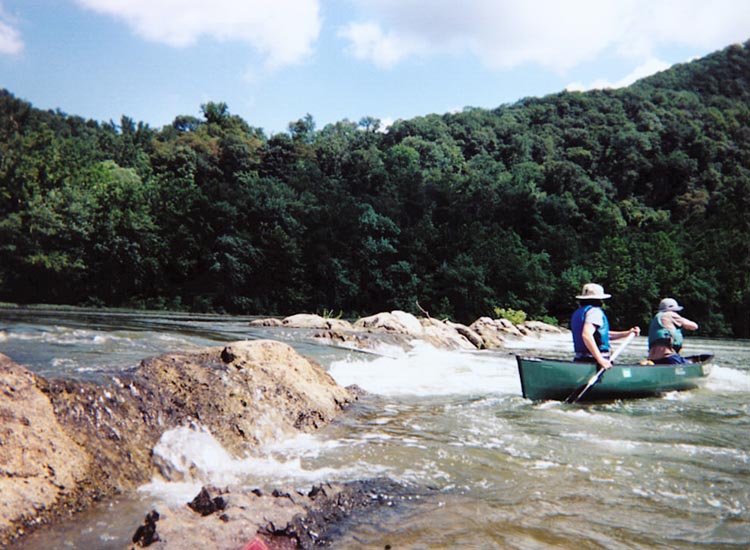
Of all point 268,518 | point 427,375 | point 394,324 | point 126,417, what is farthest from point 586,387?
point 394,324

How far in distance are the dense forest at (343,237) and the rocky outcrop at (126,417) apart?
32.0 meters

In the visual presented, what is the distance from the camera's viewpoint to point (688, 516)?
12.2 feet

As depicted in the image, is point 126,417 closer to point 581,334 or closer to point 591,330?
point 591,330

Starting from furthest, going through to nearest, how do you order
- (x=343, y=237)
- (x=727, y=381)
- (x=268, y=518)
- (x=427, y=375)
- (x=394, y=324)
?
(x=343, y=237)
(x=394, y=324)
(x=727, y=381)
(x=427, y=375)
(x=268, y=518)

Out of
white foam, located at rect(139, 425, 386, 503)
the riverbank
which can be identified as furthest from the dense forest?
white foam, located at rect(139, 425, 386, 503)

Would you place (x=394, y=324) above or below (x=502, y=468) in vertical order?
above

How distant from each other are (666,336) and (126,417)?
8.82 m

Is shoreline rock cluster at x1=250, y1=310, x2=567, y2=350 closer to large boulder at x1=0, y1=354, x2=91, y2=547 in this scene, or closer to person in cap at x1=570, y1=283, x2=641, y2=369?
person in cap at x1=570, y1=283, x2=641, y2=369

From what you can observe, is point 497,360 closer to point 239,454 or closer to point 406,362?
point 406,362

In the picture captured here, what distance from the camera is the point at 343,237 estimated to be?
41156 millimetres

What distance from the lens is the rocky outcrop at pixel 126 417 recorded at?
3.48 m

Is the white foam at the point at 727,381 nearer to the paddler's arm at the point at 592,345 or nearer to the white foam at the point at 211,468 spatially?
the paddler's arm at the point at 592,345

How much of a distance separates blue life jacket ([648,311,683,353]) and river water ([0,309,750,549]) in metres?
1.39

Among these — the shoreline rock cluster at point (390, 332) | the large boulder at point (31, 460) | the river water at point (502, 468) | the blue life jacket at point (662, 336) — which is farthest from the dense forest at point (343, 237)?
the large boulder at point (31, 460)
